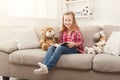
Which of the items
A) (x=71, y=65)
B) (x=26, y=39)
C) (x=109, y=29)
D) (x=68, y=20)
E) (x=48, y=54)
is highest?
(x=68, y=20)

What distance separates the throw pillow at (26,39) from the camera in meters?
3.03

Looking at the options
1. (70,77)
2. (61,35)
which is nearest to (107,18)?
(61,35)

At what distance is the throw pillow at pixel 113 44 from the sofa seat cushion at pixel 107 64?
0.72ft

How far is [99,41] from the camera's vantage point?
2951mm

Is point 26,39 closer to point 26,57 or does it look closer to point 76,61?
point 26,57

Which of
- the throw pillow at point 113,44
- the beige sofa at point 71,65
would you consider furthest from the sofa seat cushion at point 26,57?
the throw pillow at point 113,44

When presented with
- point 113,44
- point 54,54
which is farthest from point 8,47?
point 113,44

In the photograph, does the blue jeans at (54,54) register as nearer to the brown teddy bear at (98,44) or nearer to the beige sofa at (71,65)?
the beige sofa at (71,65)

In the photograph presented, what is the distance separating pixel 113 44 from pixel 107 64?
0.43 meters

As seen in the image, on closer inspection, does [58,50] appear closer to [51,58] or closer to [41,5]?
[51,58]

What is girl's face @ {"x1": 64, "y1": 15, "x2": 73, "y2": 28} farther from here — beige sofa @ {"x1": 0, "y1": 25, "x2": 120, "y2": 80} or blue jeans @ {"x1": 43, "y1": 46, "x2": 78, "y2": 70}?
blue jeans @ {"x1": 43, "y1": 46, "x2": 78, "y2": 70}

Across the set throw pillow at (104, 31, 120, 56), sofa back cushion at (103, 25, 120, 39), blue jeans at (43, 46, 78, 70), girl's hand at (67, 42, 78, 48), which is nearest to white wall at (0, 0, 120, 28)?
sofa back cushion at (103, 25, 120, 39)

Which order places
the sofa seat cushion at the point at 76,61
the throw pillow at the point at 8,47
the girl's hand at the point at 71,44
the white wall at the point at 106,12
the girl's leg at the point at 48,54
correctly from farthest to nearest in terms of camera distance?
the white wall at the point at 106,12 < the throw pillow at the point at 8,47 < the girl's hand at the point at 71,44 < the girl's leg at the point at 48,54 < the sofa seat cushion at the point at 76,61

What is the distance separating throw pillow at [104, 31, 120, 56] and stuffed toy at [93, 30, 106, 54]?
0.07m
